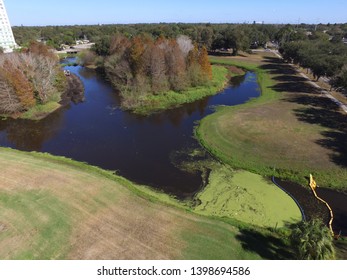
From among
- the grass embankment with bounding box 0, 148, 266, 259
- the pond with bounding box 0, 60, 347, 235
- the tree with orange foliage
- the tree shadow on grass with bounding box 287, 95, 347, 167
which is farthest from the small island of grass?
the tree shadow on grass with bounding box 287, 95, 347, 167

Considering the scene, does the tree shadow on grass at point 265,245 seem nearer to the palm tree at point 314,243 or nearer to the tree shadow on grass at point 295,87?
the palm tree at point 314,243

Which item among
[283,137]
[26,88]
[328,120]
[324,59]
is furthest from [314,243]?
[324,59]

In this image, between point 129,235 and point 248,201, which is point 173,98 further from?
point 129,235

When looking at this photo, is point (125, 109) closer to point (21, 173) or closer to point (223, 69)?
point (21, 173)

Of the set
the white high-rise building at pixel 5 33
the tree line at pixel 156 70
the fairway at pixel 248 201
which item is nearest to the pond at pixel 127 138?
the fairway at pixel 248 201

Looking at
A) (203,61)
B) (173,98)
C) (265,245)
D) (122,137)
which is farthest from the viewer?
(203,61)

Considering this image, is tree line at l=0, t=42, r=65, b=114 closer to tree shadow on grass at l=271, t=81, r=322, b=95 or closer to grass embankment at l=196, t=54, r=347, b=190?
grass embankment at l=196, t=54, r=347, b=190

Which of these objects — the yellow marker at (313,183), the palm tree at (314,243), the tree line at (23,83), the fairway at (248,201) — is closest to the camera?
the palm tree at (314,243)
